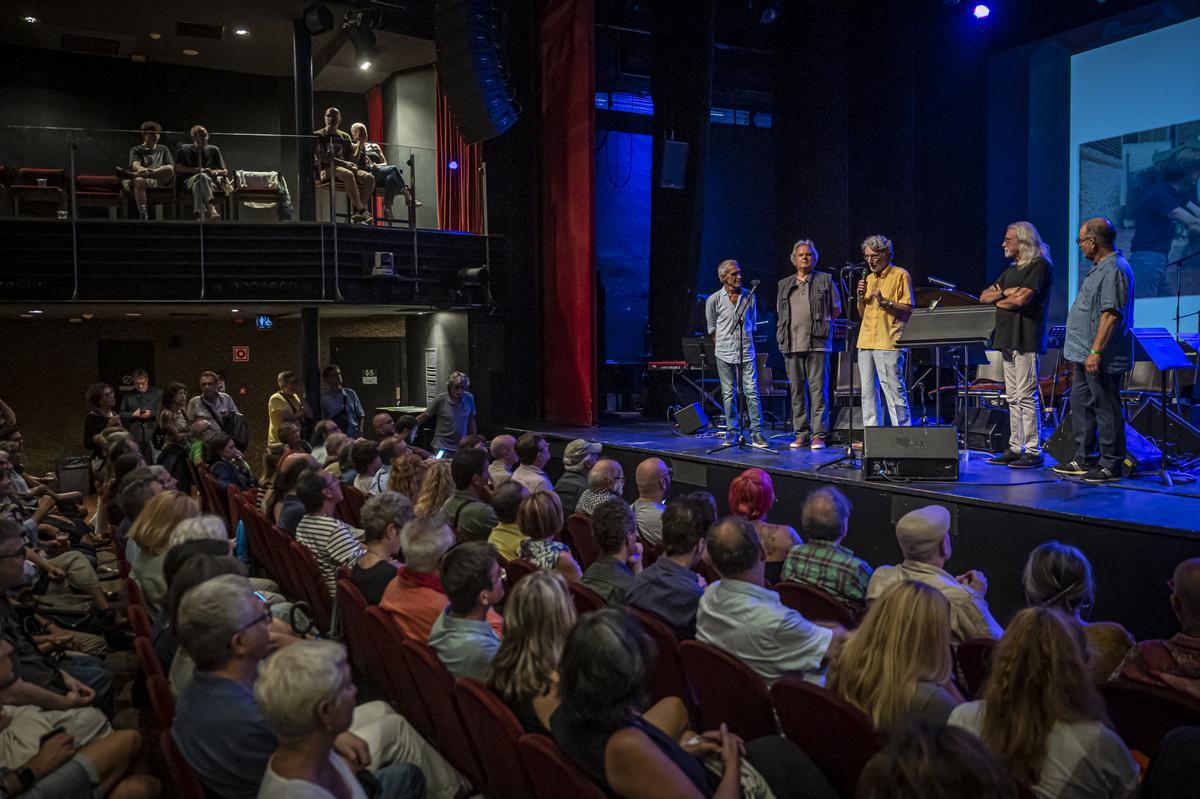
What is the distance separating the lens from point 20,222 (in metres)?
9.53

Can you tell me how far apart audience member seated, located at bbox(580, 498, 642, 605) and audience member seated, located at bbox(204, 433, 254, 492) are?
13.8ft

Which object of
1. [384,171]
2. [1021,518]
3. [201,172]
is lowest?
[1021,518]

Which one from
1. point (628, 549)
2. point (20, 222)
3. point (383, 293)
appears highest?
point (20, 222)

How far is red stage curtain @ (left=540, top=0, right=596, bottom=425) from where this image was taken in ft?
35.4

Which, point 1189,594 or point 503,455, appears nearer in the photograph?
point 1189,594

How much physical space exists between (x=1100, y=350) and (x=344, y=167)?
27.4ft

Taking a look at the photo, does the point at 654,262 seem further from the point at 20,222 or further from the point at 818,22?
the point at 20,222

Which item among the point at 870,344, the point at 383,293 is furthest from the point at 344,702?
the point at 383,293

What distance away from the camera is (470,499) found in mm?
4973

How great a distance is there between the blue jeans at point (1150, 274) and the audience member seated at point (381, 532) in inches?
339

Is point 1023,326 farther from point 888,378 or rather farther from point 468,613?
point 468,613

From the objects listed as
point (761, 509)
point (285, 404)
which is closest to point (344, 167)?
point (285, 404)

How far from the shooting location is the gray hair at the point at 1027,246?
6.19 m

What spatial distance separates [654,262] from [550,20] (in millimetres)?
3273
